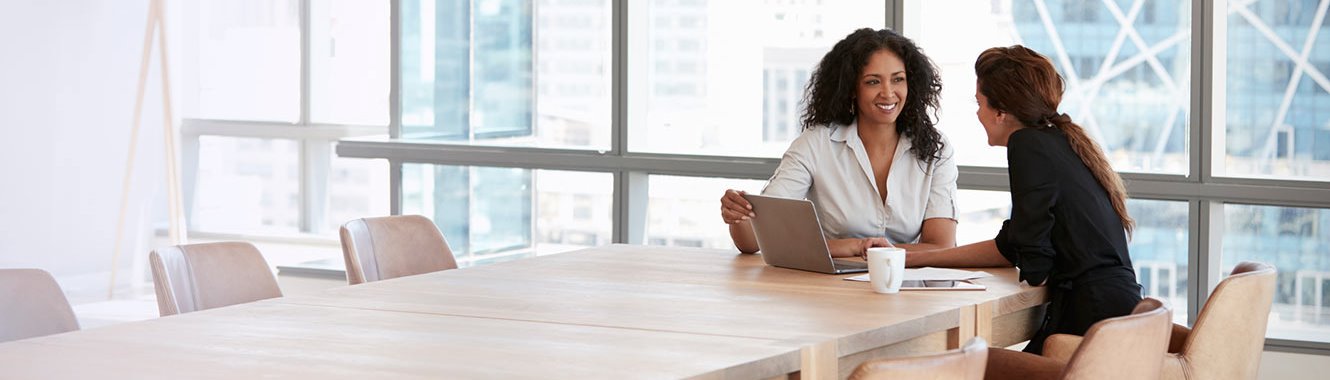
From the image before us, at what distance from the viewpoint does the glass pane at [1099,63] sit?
491 centimetres

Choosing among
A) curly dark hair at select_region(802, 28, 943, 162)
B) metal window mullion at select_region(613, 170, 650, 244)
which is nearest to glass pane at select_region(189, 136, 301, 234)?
metal window mullion at select_region(613, 170, 650, 244)

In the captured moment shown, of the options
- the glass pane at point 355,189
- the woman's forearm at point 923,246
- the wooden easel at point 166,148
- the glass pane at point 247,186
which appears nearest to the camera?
the woman's forearm at point 923,246

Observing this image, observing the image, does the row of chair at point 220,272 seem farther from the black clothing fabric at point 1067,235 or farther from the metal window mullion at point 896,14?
the metal window mullion at point 896,14

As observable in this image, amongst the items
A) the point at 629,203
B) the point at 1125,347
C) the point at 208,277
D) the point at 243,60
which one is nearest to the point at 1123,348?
the point at 1125,347

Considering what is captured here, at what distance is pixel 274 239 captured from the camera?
25.2ft

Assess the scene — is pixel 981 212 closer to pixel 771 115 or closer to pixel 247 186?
pixel 771 115

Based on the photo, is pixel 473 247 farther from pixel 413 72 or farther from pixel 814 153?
pixel 814 153

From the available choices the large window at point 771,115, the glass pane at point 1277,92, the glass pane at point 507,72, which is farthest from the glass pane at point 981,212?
the glass pane at point 507,72

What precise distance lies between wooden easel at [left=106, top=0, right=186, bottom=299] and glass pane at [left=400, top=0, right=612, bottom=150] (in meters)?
1.43

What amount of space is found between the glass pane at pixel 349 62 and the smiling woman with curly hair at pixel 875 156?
3791 mm

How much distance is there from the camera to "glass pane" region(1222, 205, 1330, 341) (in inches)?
186

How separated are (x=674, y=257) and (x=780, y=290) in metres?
0.65

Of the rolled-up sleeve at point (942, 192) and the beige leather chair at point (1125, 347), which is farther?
the rolled-up sleeve at point (942, 192)

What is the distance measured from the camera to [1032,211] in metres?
3.17
